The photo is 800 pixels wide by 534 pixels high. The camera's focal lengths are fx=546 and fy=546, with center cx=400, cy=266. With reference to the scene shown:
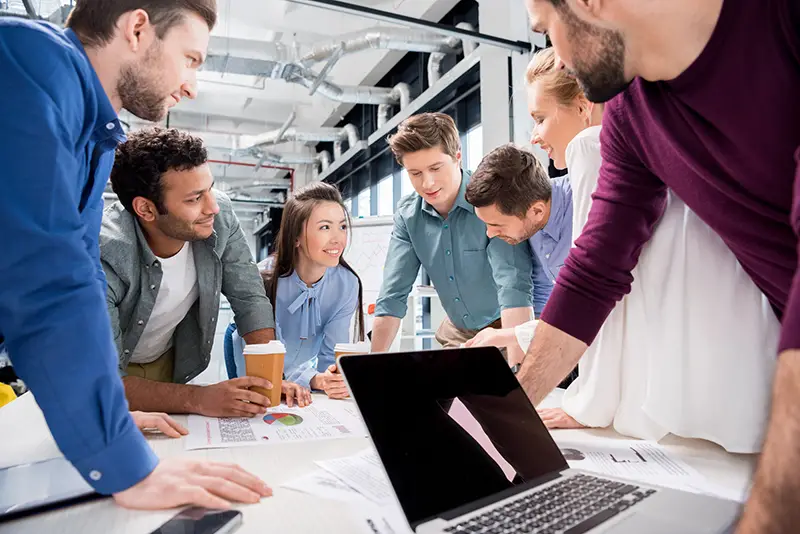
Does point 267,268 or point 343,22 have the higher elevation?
point 343,22

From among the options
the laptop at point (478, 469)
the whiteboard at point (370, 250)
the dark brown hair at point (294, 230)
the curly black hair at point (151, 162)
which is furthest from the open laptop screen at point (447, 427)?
the whiteboard at point (370, 250)

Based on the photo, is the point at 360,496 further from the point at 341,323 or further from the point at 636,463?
the point at 341,323

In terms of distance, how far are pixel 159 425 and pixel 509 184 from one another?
1.38 m

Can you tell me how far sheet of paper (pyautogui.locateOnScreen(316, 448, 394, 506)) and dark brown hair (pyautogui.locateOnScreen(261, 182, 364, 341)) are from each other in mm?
1345

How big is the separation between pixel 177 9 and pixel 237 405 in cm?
86

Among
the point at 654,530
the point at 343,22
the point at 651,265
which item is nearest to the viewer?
the point at 654,530

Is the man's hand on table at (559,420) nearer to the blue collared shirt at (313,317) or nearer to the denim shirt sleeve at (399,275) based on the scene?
the blue collared shirt at (313,317)

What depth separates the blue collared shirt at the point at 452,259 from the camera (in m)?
2.31

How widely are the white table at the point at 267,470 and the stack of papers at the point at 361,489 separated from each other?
0.05ft

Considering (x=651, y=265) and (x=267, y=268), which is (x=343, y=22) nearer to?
(x=267, y=268)

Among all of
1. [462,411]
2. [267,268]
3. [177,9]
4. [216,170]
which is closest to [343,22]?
[267,268]

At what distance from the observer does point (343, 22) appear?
211 inches

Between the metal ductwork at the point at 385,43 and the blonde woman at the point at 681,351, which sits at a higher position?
the metal ductwork at the point at 385,43

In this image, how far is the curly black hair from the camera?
1557 mm
